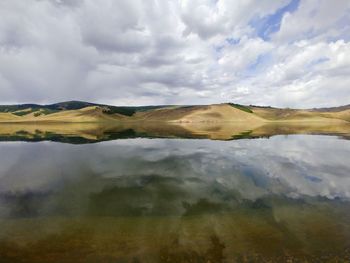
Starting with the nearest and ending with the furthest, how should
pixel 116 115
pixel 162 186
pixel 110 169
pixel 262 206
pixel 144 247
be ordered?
pixel 144 247
pixel 262 206
pixel 162 186
pixel 110 169
pixel 116 115

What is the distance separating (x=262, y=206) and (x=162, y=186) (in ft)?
23.1

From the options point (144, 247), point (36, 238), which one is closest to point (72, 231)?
point (36, 238)

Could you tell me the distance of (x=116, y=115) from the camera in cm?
17775

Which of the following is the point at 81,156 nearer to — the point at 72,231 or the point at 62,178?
the point at 62,178

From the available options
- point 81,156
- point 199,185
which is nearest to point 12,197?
point 199,185

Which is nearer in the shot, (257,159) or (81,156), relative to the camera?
(257,159)

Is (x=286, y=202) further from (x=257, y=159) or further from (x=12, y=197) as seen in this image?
(x=12, y=197)

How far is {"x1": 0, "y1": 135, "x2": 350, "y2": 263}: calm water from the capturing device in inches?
387

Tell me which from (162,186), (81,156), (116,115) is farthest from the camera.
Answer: (116,115)

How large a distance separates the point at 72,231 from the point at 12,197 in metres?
7.08

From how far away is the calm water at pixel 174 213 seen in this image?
387 inches

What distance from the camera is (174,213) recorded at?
1350 cm

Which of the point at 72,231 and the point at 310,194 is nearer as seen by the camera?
the point at 72,231

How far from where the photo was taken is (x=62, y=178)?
20.4 meters
